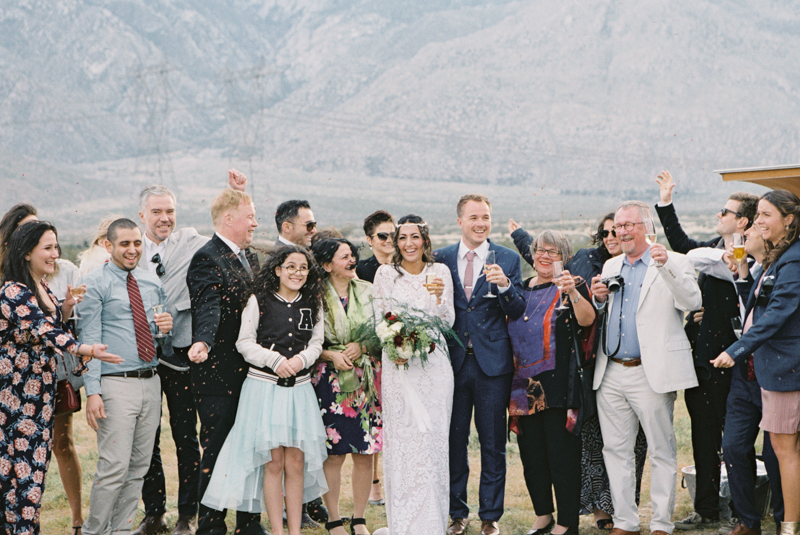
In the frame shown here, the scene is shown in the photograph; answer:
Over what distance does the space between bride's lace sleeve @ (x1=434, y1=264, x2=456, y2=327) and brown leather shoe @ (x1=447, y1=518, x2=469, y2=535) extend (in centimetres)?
156

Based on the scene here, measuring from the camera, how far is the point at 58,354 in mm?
5738

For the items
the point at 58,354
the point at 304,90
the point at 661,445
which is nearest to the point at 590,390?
the point at 661,445

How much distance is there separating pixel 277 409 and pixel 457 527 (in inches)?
70.7

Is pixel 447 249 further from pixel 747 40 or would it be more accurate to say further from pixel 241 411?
pixel 747 40

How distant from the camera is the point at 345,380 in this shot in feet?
19.1

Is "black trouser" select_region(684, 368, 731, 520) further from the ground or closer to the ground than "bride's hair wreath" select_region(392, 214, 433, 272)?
closer to the ground

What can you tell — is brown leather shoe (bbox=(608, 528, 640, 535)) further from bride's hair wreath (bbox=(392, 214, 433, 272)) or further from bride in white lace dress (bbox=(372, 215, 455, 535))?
bride's hair wreath (bbox=(392, 214, 433, 272))

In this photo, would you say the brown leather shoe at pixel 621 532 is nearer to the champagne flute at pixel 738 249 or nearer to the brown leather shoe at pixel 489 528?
the brown leather shoe at pixel 489 528

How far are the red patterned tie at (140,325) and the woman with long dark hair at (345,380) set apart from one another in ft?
3.89

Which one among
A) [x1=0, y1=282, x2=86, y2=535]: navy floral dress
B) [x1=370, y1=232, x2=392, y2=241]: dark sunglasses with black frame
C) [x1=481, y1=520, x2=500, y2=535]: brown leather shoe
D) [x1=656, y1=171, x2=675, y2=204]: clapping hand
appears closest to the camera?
[x1=0, y1=282, x2=86, y2=535]: navy floral dress

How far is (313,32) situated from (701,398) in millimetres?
172095

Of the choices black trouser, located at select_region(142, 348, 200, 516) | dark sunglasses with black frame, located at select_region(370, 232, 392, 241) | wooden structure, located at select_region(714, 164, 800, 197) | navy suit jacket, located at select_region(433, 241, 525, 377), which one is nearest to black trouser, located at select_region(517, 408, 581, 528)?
navy suit jacket, located at select_region(433, 241, 525, 377)

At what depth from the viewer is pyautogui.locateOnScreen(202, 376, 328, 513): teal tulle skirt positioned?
5.46 metres

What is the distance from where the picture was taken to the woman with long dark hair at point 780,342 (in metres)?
5.18
